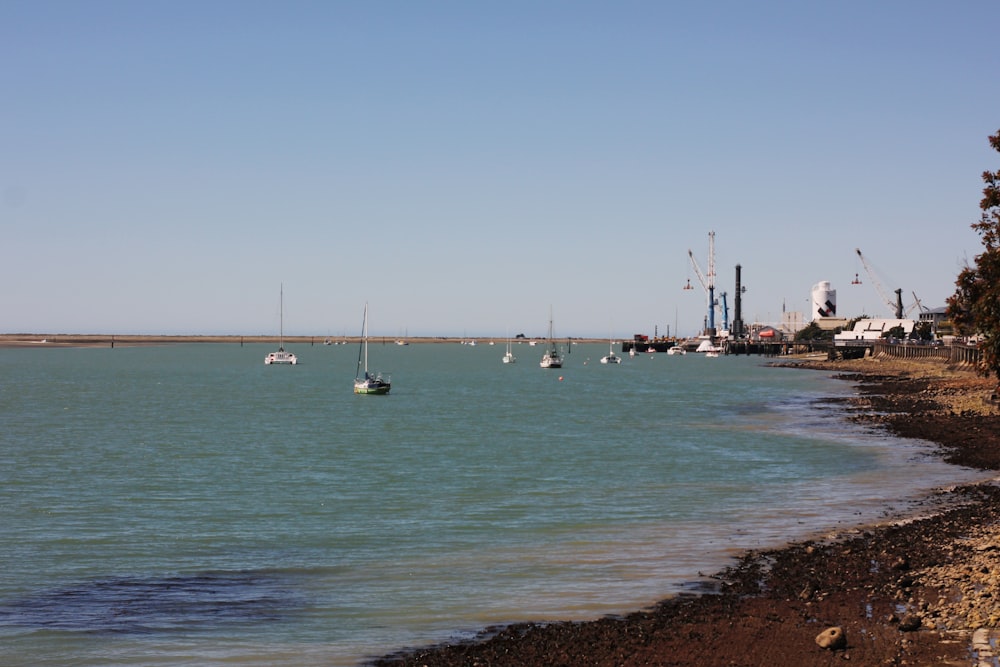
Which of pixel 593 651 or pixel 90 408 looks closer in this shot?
pixel 593 651

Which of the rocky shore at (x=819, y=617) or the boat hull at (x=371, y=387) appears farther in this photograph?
the boat hull at (x=371, y=387)

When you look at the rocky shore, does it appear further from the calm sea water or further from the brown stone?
the calm sea water

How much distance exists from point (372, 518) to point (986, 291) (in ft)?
113

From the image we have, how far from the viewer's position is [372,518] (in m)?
34.6

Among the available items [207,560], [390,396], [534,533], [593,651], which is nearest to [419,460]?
[534,533]

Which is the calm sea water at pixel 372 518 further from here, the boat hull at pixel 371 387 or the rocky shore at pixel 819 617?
the boat hull at pixel 371 387

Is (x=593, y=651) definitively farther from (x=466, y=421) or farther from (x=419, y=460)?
(x=466, y=421)

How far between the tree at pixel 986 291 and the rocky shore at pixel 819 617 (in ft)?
67.9

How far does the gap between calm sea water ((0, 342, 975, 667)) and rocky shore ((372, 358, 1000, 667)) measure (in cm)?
145

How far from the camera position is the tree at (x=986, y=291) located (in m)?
47.7

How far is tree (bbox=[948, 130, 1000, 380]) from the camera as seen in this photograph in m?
47.7

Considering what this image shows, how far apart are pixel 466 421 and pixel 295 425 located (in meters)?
13.5

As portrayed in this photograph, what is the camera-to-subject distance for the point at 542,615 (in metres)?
22.0

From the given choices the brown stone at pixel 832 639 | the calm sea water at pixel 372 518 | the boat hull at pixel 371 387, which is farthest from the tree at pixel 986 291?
the boat hull at pixel 371 387
